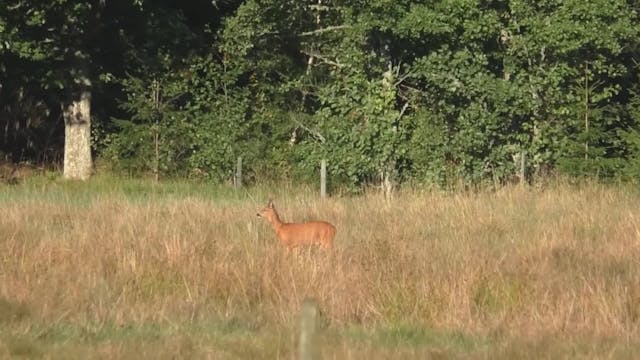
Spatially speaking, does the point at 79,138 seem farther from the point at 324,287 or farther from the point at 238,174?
the point at 324,287

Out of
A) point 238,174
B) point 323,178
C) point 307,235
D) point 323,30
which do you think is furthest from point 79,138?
point 307,235

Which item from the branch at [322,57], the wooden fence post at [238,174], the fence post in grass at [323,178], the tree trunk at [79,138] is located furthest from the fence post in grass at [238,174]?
the tree trunk at [79,138]

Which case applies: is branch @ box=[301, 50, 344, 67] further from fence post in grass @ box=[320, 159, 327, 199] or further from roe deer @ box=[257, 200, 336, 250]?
roe deer @ box=[257, 200, 336, 250]

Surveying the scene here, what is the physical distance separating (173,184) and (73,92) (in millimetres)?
4989

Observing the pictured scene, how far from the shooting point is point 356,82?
76.4 feet

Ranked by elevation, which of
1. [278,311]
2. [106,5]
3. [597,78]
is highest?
[106,5]

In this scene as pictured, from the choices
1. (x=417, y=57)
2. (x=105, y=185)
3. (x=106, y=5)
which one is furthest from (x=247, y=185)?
(x=106, y=5)

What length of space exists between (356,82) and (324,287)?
14.2 metres

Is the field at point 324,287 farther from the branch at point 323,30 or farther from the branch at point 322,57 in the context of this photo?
the branch at point 322,57

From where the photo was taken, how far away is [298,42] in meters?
27.5

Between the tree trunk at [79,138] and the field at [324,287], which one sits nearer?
the field at [324,287]

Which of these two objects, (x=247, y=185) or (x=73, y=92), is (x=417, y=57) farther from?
(x=73, y=92)

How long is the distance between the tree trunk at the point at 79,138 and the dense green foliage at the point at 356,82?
68cm

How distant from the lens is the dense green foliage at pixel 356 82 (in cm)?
2302
